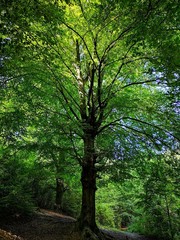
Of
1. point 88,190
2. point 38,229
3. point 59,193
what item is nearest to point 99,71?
point 88,190

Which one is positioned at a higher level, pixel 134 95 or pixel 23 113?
pixel 134 95

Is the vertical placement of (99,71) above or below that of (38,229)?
above

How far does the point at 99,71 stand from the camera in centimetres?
640

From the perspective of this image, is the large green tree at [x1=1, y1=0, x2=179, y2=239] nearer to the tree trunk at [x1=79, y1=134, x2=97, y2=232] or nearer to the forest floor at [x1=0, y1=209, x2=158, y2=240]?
the tree trunk at [x1=79, y1=134, x2=97, y2=232]

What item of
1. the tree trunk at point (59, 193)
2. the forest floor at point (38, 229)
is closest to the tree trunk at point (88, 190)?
the forest floor at point (38, 229)

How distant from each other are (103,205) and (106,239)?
7.41 m

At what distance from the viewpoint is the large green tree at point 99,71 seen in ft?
14.8

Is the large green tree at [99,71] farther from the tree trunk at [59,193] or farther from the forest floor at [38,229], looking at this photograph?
the tree trunk at [59,193]

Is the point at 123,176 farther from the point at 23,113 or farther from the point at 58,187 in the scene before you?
the point at 58,187

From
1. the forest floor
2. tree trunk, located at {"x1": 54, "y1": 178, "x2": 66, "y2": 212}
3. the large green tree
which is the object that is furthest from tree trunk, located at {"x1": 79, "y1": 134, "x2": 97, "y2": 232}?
tree trunk, located at {"x1": 54, "y1": 178, "x2": 66, "y2": 212}

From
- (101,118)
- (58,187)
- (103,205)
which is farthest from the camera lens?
(103,205)

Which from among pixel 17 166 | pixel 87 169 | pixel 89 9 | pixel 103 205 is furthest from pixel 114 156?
pixel 103 205

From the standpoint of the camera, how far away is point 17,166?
8711 millimetres

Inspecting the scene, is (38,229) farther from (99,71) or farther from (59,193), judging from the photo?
(99,71)
